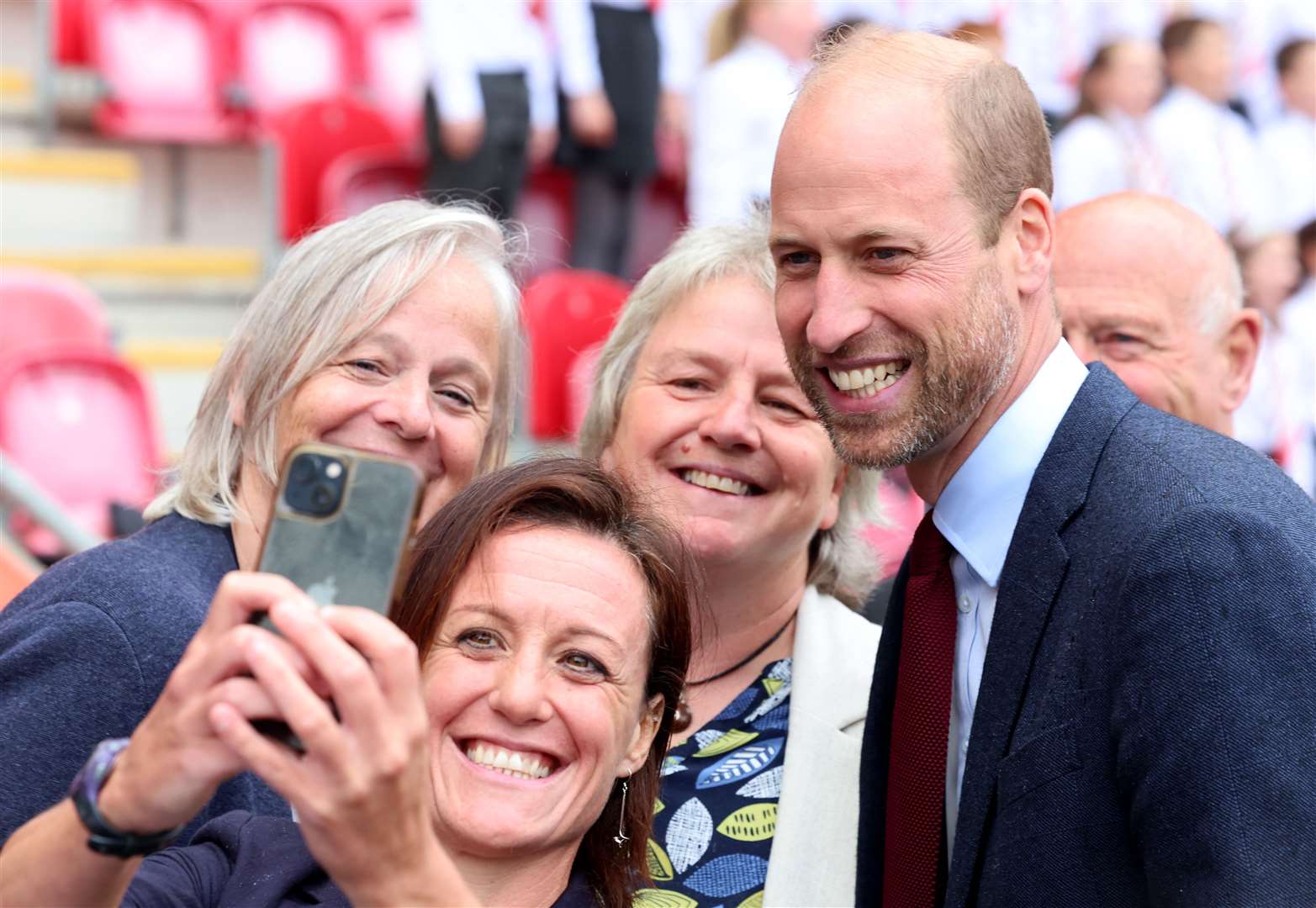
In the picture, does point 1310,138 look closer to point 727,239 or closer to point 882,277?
point 727,239

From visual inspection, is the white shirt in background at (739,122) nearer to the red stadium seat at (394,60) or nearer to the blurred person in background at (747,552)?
the red stadium seat at (394,60)

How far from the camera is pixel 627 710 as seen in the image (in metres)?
1.84

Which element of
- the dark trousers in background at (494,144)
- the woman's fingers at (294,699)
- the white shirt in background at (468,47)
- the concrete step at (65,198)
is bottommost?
the woman's fingers at (294,699)

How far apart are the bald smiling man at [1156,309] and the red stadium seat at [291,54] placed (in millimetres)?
5687

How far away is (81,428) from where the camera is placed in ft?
16.7

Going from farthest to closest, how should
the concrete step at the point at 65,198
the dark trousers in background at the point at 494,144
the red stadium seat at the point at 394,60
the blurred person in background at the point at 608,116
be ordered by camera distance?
the red stadium seat at the point at 394,60, the blurred person in background at the point at 608,116, the concrete step at the point at 65,198, the dark trousers in background at the point at 494,144

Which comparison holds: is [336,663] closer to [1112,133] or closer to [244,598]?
[244,598]

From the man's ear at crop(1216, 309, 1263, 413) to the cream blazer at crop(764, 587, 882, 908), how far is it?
935 millimetres

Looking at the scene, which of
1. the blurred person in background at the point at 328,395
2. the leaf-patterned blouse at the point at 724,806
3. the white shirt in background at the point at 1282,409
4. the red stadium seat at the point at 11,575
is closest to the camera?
the blurred person in background at the point at 328,395

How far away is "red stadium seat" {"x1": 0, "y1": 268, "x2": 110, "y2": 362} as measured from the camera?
5.30 metres

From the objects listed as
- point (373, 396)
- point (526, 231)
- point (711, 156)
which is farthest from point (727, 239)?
point (711, 156)

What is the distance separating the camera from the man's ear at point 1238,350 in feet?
10.0

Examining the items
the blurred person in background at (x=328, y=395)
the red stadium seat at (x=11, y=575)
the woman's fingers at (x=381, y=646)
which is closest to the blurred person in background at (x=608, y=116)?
the red stadium seat at (x=11, y=575)

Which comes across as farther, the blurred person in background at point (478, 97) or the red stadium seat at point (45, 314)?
the blurred person in background at point (478, 97)
